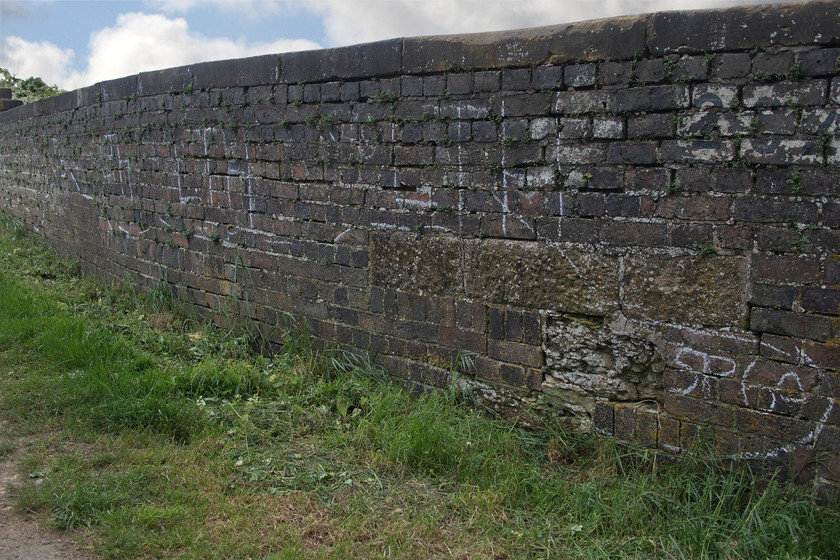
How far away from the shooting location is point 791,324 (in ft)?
9.80

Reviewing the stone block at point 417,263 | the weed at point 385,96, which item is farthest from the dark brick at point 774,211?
the weed at point 385,96

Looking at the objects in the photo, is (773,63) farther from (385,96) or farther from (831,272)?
(385,96)

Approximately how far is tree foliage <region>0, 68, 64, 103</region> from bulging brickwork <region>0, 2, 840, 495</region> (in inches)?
446

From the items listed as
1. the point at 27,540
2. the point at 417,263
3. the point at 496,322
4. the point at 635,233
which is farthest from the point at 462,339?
the point at 27,540

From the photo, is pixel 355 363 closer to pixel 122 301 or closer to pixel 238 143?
pixel 238 143

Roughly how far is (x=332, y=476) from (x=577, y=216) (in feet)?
6.10

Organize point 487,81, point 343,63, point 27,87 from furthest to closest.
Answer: point 27,87 → point 343,63 → point 487,81

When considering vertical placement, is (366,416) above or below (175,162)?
below

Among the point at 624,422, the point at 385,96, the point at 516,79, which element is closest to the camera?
the point at 624,422

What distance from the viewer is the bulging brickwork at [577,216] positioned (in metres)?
2.95

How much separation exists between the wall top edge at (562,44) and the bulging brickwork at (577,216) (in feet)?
0.03

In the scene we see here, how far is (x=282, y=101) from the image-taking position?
4809 mm

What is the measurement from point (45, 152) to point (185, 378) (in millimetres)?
6475

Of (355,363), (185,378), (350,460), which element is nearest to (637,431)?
(350,460)
